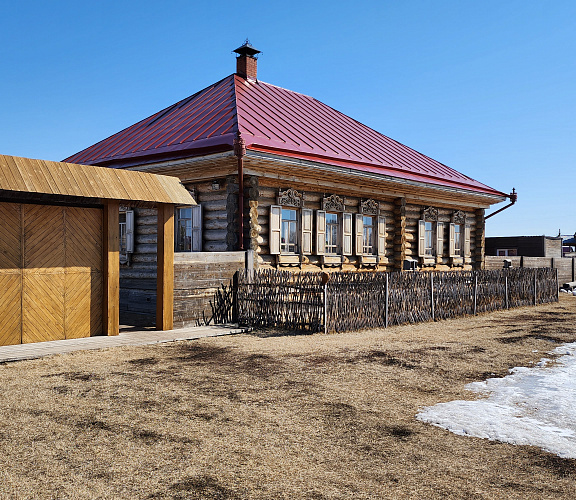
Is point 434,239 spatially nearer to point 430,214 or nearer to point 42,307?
point 430,214

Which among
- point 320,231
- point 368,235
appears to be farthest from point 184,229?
point 368,235

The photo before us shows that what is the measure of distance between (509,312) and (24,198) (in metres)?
12.8

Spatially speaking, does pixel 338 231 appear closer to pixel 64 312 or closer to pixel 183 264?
pixel 183 264

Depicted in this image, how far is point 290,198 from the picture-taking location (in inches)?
574

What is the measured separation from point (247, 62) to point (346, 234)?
7.26m

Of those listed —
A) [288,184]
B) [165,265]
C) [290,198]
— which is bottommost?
[165,265]

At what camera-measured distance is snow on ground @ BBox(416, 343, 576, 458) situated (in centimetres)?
488

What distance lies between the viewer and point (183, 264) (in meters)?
11.2

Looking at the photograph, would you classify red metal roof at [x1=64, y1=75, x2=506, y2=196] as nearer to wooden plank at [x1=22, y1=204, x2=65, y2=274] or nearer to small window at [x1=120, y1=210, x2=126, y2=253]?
small window at [x1=120, y1=210, x2=126, y2=253]

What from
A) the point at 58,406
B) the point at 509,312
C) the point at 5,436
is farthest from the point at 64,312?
the point at 509,312

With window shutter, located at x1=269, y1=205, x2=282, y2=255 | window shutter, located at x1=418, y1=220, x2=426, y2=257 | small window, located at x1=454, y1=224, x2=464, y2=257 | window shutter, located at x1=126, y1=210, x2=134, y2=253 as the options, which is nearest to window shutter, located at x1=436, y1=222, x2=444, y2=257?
small window, located at x1=454, y1=224, x2=464, y2=257

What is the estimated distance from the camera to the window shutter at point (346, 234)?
16.2 metres

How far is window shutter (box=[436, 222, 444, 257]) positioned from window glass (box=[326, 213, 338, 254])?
17.8ft

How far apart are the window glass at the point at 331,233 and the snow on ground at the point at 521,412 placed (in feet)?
29.3
